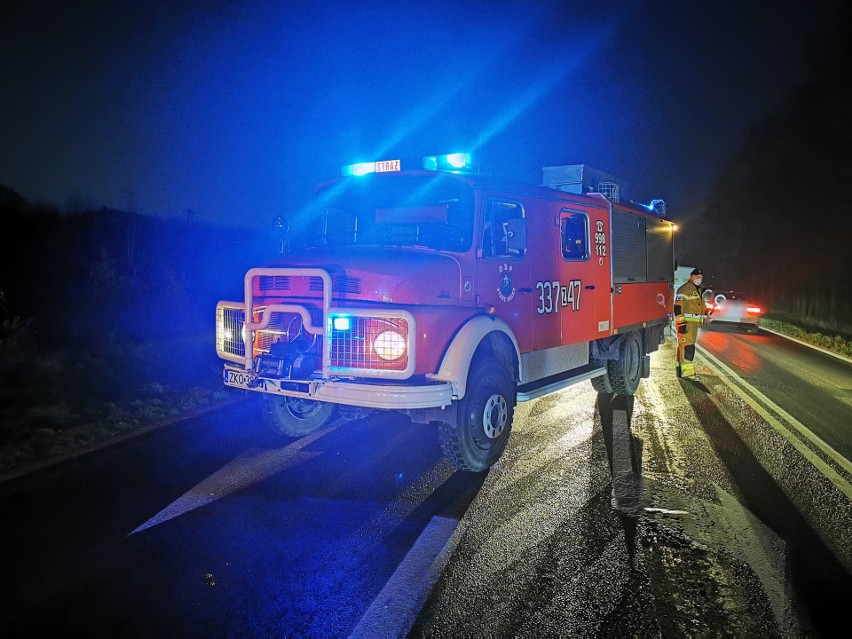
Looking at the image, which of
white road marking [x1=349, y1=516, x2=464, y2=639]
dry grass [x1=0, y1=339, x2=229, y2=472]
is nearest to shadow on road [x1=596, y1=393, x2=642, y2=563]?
white road marking [x1=349, y1=516, x2=464, y2=639]

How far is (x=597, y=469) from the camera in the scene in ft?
17.5

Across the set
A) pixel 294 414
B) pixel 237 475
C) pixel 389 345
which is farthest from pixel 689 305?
pixel 237 475

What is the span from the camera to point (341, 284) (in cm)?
479

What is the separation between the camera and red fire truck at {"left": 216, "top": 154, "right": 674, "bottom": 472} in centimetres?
459

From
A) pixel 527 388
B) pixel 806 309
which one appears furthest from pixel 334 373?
pixel 806 309

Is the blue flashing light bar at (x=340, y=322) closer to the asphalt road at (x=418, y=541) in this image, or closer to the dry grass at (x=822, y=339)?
the asphalt road at (x=418, y=541)

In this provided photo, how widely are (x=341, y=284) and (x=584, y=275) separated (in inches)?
135

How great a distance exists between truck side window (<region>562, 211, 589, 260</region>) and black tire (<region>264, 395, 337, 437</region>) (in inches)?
126

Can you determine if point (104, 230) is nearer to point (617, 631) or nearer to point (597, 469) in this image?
point (597, 469)

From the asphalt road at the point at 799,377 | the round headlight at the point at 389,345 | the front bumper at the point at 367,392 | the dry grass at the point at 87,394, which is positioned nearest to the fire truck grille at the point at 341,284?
the round headlight at the point at 389,345

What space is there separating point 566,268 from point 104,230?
2239 centimetres

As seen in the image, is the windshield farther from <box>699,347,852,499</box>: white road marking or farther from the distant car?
the distant car

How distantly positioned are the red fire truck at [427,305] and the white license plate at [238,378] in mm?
15

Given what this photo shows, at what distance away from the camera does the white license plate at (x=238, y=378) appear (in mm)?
4996
